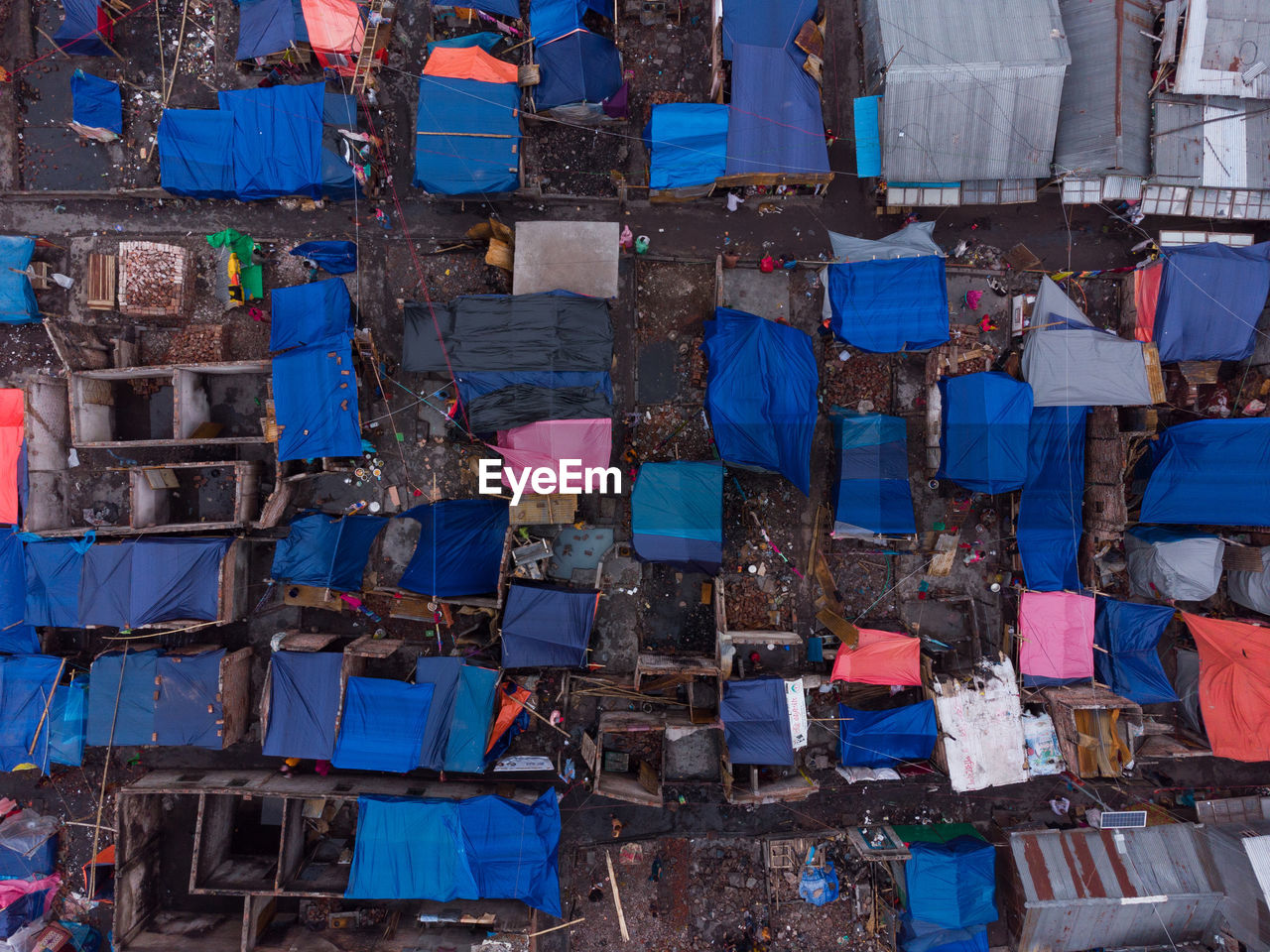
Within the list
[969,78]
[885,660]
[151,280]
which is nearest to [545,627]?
[885,660]

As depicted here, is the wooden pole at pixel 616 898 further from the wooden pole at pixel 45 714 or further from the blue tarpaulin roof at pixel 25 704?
the wooden pole at pixel 45 714

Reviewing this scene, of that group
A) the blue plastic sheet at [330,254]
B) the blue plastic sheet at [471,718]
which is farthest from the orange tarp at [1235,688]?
the blue plastic sheet at [330,254]

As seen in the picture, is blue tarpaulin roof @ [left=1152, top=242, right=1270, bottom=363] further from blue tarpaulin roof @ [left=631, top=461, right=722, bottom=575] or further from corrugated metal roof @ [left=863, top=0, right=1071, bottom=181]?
blue tarpaulin roof @ [left=631, top=461, right=722, bottom=575]

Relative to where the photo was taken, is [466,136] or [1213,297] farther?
[1213,297]

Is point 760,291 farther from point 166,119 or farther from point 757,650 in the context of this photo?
point 166,119

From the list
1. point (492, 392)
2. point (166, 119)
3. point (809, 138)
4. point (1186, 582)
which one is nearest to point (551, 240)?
point (492, 392)

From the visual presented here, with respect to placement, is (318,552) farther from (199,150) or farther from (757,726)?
(757,726)

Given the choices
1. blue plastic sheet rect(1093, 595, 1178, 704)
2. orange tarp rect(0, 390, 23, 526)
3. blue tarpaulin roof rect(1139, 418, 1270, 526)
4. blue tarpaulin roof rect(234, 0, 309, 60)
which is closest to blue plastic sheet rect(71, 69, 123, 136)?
blue tarpaulin roof rect(234, 0, 309, 60)
